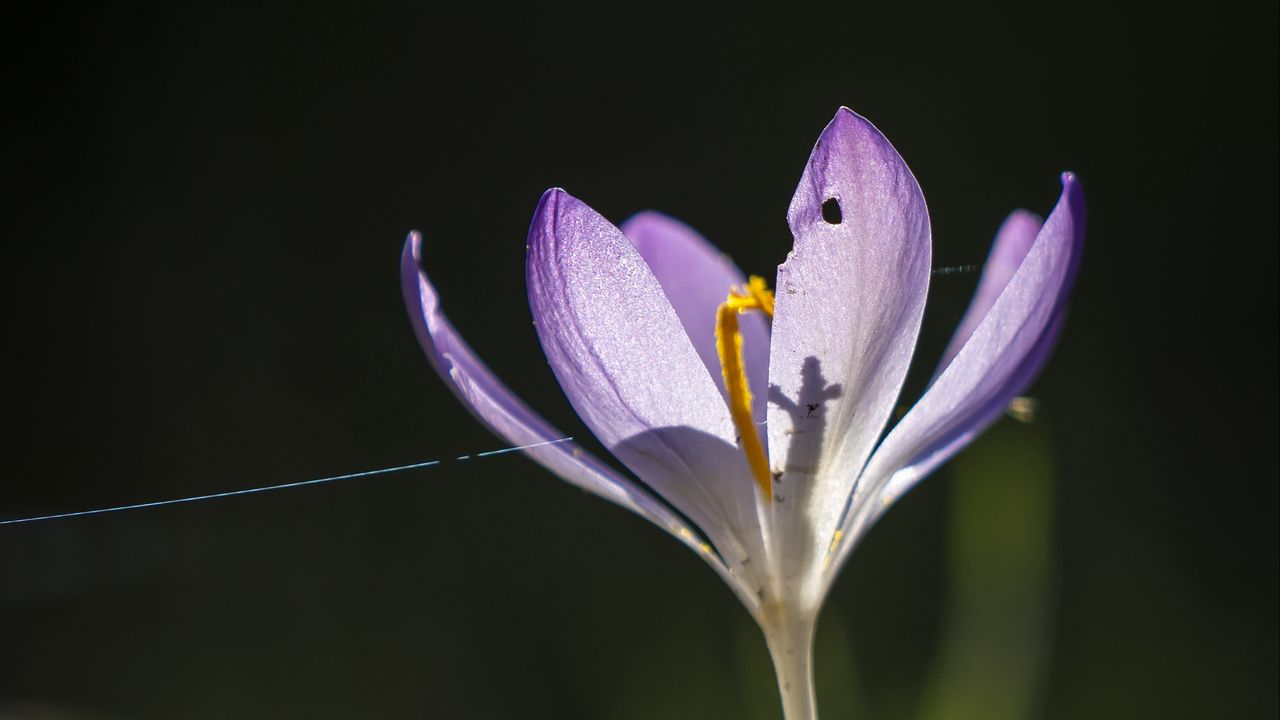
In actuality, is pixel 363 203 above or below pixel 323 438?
above

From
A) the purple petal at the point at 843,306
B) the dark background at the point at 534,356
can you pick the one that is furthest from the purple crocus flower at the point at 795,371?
the dark background at the point at 534,356

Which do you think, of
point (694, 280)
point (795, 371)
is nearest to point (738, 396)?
point (795, 371)

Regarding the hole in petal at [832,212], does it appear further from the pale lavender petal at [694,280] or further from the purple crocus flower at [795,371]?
the pale lavender petal at [694,280]

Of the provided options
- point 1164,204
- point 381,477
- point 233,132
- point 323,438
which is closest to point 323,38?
point 233,132

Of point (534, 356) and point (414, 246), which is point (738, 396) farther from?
point (534, 356)

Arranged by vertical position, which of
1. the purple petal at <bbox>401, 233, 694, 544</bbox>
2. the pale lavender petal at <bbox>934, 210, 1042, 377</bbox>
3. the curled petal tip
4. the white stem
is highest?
the curled petal tip

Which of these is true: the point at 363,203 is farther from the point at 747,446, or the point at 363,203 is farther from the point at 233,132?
the point at 747,446

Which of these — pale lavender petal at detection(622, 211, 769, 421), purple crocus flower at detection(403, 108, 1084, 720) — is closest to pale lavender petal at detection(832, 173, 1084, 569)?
purple crocus flower at detection(403, 108, 1084, 720)

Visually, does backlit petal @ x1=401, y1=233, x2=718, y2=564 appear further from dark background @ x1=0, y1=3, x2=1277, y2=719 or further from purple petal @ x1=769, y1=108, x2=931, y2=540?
dark background @ x1=0, y1=3, x2=1277, y2=719
